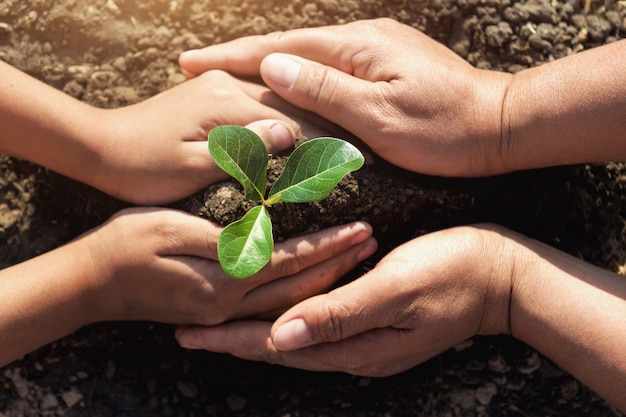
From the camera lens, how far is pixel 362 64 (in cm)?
168

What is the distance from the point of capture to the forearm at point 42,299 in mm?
1679

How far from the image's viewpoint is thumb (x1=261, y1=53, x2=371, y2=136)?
1.62 metres

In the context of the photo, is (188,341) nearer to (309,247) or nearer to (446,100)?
(309,247)

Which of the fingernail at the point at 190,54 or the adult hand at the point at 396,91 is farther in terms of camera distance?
the fingernail at the point at 190,54

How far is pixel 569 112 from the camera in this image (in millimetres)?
1595

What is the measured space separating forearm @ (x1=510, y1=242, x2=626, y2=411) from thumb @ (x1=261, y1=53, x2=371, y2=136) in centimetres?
54

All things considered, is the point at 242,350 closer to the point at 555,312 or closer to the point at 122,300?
the point at 122,300

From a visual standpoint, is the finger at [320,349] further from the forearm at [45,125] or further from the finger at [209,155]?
the forearm at [45,125]

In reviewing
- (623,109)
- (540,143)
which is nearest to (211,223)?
(540,143)

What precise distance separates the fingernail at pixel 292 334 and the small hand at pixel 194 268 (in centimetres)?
11

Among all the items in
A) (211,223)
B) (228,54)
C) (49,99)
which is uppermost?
(228,54)

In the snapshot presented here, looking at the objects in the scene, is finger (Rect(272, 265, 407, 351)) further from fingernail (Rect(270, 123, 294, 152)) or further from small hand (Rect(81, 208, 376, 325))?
fingernail (Rect(270, 123, 294, 152))

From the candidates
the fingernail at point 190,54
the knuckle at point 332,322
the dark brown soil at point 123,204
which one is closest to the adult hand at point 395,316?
the knuckle at point 332,322

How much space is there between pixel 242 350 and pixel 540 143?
871 millimetres
